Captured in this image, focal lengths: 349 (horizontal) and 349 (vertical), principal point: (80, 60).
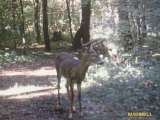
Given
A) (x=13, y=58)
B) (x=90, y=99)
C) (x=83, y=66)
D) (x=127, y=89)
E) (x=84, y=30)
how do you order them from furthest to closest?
(x=84, y=30) < (x=13, y=58) < (x=90, y=99) < (x=127, y=89) < (x=83, y=66)

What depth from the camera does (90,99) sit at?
8.42 metres

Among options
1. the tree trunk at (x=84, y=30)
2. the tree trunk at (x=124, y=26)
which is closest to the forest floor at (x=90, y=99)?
the tree trunk at (x=124, y=26)

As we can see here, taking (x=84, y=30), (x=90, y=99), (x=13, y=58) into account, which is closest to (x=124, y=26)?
(x=90, y=99)

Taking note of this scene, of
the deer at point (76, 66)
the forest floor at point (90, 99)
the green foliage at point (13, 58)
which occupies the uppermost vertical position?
the deer at point (76, 66)

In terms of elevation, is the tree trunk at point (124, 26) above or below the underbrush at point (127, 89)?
above

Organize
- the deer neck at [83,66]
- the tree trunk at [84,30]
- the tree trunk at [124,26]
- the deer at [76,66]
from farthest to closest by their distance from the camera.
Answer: the tree trunk at [84,30] < the tree trunk at [124,26] < the deer neck at [83,66] < the deer at [76,66]

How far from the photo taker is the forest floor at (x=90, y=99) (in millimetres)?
7242

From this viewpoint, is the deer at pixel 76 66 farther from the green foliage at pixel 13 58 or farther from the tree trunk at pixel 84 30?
the tree trunk at pixel 84 30

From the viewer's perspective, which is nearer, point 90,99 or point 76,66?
point 76,66

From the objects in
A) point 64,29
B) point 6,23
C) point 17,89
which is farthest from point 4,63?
point 64,29

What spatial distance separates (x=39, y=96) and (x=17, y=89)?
4.55 feet

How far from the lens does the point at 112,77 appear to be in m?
10.1

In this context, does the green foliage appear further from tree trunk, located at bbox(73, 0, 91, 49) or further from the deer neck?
the deer neck

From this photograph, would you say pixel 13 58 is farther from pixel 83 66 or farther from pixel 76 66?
pixel 83 66
